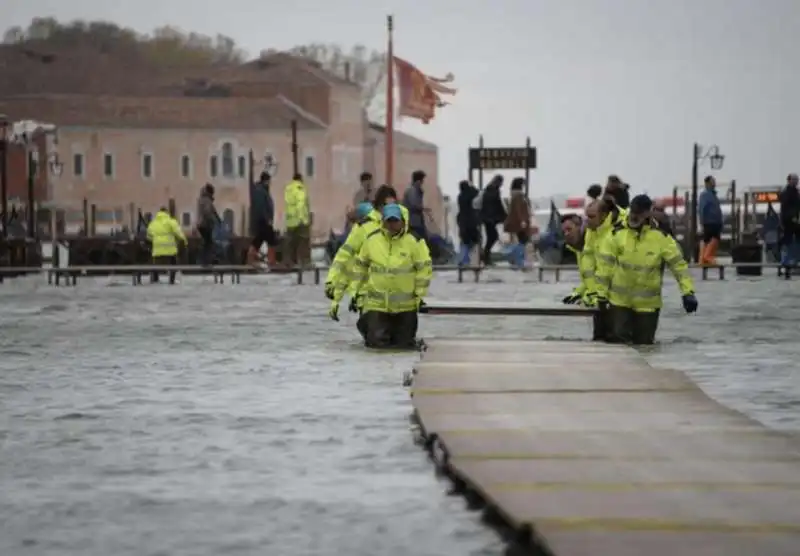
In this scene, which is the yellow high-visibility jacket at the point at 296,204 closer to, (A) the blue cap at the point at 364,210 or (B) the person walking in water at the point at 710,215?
(B) the person walking in water at the point at 710,215

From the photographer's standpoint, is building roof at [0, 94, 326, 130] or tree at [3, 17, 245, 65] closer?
tree at [3, 17, 245, 65]

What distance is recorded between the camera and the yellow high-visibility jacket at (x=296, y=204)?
31.6m

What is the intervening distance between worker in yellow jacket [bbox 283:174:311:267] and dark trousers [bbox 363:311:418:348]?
52.4 ft

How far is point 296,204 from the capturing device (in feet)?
105

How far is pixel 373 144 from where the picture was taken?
10394cm

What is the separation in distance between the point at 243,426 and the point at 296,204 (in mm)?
22376

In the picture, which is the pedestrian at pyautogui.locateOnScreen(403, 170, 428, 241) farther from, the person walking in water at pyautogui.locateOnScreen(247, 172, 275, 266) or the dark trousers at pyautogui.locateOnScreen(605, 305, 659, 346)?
the dark trousers at pyautogui.locateOnScreen(605, 305, 659, 346)

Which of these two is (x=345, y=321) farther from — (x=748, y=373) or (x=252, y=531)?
(x=252, y=531)

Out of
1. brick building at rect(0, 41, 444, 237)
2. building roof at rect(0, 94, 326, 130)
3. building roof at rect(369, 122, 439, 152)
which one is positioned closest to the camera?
brick building at rect(0, 41, 444, 237)

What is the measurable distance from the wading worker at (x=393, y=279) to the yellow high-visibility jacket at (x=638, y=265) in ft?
4.76

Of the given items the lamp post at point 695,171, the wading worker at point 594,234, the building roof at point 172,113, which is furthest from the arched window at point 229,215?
the wading worker at point 594,234

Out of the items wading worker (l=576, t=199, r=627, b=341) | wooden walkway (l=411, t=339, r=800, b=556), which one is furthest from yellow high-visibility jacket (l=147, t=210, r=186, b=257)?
wooden walkway (l=411, t=339, r=800, b=556)

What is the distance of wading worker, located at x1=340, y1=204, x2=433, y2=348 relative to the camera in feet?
48.5

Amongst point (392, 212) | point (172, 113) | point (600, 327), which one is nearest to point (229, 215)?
point (172, 113)
